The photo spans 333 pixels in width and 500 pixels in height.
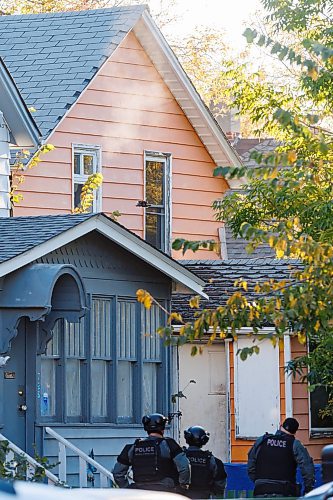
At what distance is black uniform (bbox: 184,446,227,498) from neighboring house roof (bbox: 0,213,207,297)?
2.99 meters

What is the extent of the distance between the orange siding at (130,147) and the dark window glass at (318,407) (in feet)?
13.7

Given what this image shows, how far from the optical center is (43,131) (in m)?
21.9

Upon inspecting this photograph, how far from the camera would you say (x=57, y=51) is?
2388cm

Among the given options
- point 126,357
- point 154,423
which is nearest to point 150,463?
point 154,423

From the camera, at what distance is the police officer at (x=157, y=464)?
14500 mm

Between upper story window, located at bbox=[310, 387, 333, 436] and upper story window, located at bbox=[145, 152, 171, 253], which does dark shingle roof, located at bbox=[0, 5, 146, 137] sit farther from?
upper story window, located at bbox=[310, 387, 333, 436]

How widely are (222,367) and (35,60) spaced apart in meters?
6.31

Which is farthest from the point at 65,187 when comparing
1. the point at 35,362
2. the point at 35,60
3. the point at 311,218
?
the point at 311,218

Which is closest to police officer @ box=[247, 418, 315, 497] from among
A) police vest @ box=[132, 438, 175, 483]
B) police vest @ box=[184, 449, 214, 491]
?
police vest @ box=[184, 449, 214, 491]

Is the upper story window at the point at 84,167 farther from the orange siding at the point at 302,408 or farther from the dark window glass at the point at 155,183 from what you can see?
the orange siding at the point at 302,408

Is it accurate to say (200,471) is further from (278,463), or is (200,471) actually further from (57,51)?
(57,51)

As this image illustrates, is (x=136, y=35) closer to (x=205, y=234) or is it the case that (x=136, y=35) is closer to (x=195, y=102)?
(x=195, y=102)

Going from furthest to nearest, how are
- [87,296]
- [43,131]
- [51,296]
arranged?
[43,131]
[87,296]
[51,296]

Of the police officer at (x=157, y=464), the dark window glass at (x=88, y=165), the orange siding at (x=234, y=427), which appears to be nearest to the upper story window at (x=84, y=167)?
the dark window glass at (x=88, y=165)
